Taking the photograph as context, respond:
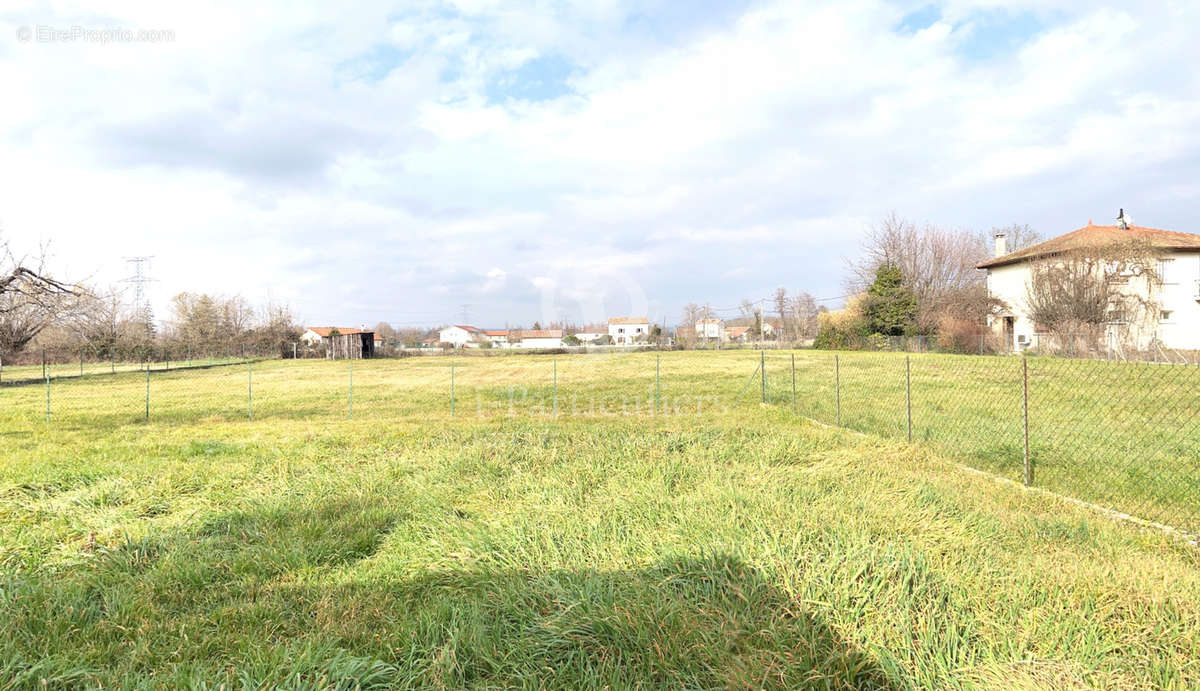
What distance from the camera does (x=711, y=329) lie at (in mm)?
51031

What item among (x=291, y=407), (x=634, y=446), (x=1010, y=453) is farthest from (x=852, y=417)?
(x=291, y=407)

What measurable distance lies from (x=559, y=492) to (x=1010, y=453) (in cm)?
670

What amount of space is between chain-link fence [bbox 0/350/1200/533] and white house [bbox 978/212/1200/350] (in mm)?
10259

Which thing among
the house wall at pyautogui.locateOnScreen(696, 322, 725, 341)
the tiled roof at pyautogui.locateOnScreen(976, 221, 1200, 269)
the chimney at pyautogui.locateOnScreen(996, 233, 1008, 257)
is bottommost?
the house wall at pyautogui.locateOnScreen(696, 322, 725, 341)

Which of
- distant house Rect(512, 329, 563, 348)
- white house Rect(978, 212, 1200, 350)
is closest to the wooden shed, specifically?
distant house Rect(512, 329, 563, 348)

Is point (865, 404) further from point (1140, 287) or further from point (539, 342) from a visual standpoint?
point (539, 342)

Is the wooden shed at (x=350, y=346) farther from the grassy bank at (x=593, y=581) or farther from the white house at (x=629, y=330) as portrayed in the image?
the grassy bank at (x=593, y=581)

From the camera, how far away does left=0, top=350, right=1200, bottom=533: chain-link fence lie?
6.40 meters

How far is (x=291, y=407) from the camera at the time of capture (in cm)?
1420

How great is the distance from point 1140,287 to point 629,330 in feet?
106

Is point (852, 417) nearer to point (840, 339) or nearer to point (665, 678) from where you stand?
point (665, 678)

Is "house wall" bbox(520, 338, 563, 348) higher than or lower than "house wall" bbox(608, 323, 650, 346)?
lower

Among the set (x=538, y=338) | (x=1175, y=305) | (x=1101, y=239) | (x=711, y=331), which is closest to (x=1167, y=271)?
(x=1175, y=305)

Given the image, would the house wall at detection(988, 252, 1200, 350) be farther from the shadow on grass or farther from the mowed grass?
the shadow on grass
